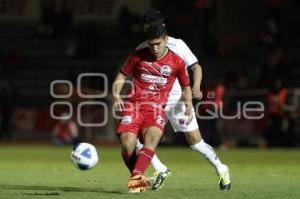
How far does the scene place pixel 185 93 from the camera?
10.5m

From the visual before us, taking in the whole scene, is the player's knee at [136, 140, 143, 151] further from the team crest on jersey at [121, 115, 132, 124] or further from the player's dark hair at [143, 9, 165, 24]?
the player's dark hair at [143, 9, 165, 24]

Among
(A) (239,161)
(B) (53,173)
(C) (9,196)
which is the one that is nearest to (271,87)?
(A) (239,161)

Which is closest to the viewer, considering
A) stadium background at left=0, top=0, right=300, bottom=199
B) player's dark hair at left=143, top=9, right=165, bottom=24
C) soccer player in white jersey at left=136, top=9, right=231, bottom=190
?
player's dark hair at left=143, top=9, right=165, bottom=24

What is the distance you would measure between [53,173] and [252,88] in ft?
40.1

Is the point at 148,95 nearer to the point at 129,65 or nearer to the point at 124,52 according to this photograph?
the point at 129,65

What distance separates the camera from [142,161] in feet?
33.1

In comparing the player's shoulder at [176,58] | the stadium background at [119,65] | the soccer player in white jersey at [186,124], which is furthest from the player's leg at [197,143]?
the stadium background at [119,65]

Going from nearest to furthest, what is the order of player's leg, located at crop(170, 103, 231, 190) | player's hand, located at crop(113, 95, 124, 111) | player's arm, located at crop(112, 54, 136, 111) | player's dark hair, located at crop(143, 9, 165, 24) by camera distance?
player's dark hair, located at crop(143, 9, 165, 24) → player's hand, located at crop(113, 95, 124, 111) → player's arm, located at crop(112, 54, 136, 111) → player's leg, located at crop(170, 103, 231, 190)

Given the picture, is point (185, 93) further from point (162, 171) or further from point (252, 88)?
point (252, 88)

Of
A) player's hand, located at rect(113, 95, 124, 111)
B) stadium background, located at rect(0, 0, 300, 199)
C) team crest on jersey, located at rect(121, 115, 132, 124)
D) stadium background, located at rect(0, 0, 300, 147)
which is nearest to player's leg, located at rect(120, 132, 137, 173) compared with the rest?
team crest on jersey, located at rect(121, 115, 132, 124)

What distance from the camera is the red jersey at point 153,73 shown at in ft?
34.3

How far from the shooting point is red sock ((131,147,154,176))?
10.0 meters

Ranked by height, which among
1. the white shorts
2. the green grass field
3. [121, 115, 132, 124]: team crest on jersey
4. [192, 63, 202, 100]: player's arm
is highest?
[192, 63, 202, 100]: player's arm

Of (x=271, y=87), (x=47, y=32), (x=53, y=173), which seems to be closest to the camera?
(x=53, y=173)
